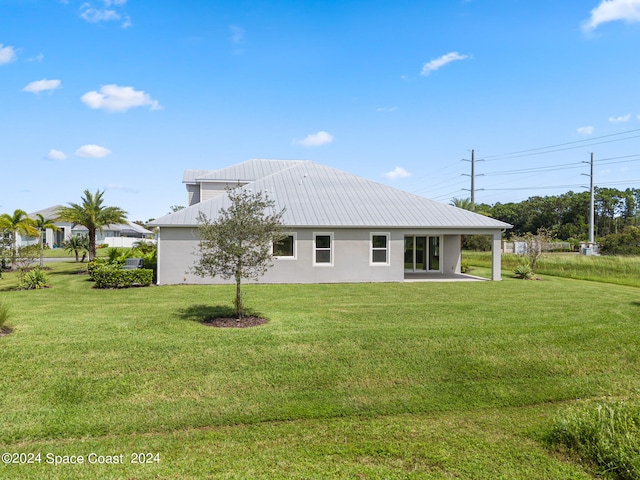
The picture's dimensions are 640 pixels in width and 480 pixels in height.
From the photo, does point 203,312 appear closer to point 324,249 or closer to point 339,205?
point 324,249

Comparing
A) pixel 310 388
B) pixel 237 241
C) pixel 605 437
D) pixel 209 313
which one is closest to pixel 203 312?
pixel 209 313

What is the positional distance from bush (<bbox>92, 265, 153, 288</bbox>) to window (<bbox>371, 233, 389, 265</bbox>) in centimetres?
1060

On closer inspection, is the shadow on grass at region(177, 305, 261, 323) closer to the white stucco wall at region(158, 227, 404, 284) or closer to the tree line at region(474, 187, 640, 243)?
the white stucco wall at region(158, 227, 404, 284)

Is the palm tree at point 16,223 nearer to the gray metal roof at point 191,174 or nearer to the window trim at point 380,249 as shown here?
the gray metal roof at point 191,174

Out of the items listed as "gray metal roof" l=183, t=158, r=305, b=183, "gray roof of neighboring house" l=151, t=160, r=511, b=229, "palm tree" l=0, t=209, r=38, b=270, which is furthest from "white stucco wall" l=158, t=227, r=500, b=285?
"palm tree" l=0, t=209, r=38, b=270

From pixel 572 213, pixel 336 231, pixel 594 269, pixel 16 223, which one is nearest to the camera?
pixel 336 231

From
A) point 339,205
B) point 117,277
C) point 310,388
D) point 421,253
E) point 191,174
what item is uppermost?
point 191,174

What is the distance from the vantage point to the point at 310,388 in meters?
6.57

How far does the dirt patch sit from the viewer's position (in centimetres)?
1010

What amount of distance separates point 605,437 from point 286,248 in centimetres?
1557

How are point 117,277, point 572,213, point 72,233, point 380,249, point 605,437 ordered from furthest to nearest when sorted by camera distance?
point 572,213 < point 72,233 < point 380,249 < point 117,277 < point 605,437

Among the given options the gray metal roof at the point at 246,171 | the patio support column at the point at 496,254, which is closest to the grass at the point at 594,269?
the patio support column at the point at 496,254

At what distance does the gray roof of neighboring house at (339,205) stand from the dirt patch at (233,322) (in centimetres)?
845

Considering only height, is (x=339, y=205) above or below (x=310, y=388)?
above
